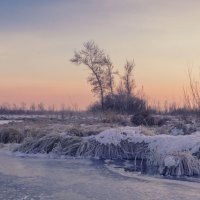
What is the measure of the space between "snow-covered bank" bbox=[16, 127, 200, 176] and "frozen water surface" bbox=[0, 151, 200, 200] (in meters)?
0.87

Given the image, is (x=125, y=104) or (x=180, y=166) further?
(x=125, y=104)

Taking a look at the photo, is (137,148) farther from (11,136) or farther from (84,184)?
(11,136)

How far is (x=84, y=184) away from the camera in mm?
9945

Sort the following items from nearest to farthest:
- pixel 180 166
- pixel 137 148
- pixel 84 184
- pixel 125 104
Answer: pixel 84 184, pixel 180 166, pixel 137 148, pixel 125 104

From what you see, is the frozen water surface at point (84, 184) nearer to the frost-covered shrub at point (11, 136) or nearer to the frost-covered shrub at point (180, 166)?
the frost-covered shrub at point (180, 166)

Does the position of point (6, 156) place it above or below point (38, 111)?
below

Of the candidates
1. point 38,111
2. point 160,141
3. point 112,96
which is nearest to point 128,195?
point 160,141

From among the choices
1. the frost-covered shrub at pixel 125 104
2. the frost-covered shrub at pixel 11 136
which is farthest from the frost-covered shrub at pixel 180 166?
the frost-covered shrub at pixel 125 104

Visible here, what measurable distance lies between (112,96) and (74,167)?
2768cm

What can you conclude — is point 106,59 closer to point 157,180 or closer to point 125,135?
point 125,135

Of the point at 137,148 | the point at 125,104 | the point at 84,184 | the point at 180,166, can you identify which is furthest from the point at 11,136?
the point at 125,104

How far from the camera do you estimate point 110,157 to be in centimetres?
1477

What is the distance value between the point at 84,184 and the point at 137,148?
4924 mm

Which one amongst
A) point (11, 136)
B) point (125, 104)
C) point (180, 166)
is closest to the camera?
point (180, 166)
